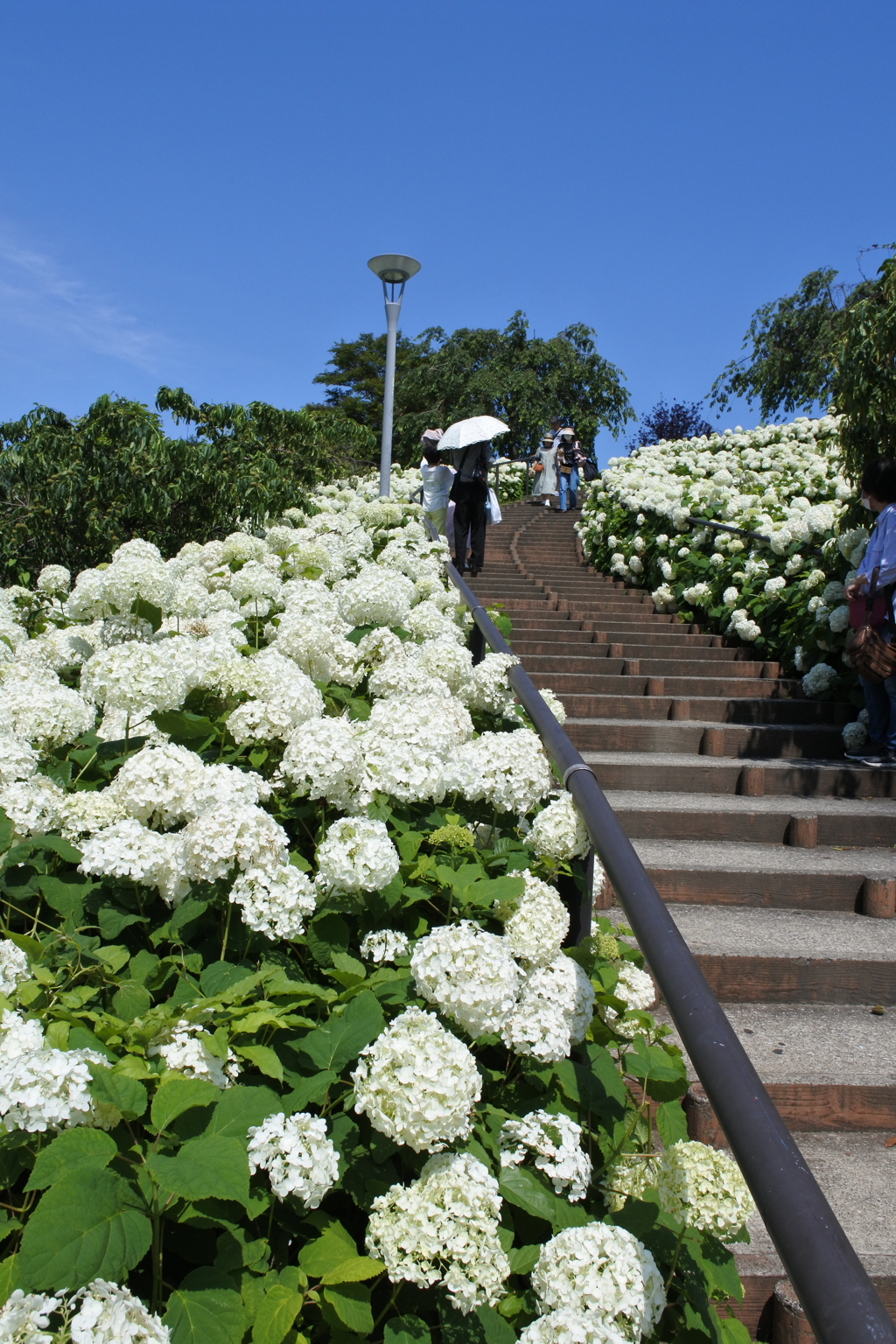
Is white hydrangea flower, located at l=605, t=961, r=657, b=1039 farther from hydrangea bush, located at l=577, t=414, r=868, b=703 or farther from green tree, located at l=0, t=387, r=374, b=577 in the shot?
green tree, located at l=0, t=387, r=374, b=577

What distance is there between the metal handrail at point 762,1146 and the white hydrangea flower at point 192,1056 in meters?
0.73

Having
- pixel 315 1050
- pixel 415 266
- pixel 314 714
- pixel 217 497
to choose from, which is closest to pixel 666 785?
pixel 314 714

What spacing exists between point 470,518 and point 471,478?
1.51ft

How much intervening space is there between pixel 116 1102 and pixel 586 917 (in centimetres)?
144

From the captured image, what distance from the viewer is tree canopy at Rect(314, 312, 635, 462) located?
35.6 m

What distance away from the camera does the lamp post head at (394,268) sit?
11.8 m

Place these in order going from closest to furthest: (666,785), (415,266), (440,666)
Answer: (440,666) → (666,785) → (415,266)

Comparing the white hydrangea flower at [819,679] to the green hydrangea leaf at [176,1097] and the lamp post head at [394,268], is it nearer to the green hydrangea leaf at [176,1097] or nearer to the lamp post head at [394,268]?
the green hydrangea leaf at [176,1097]

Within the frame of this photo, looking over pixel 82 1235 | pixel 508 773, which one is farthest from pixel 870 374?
pixel 82 1235

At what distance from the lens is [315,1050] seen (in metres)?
1.63

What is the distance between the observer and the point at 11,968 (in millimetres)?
1608

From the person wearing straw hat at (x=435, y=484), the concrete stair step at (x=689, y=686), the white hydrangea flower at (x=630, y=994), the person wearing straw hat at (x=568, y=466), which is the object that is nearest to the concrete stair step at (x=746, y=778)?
the concrete stair step at (x=689, y=686)

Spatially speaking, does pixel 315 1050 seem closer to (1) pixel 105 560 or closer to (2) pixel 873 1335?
(2) pixel 873 1335

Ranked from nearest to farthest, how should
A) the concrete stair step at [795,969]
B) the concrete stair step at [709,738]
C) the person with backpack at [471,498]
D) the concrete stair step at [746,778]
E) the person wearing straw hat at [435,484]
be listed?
the concrete stair step at [795,969] < the concrete stair step at [746,778] < the concrete stair step at [709,738] < the person with backpack at [471,498] < the person wearing straw hat at [435,484]
